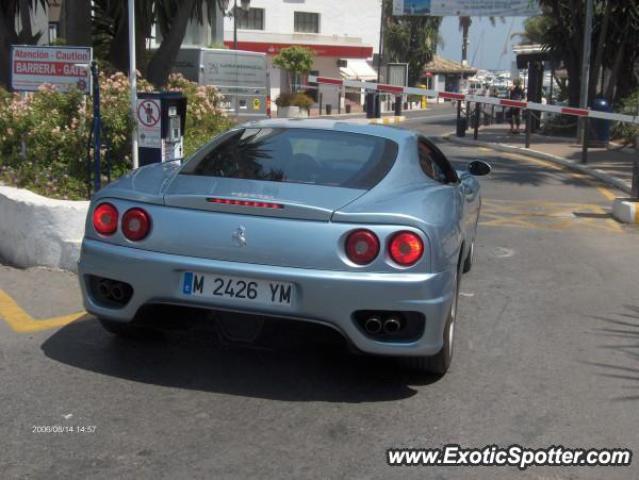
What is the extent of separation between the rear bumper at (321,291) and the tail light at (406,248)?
0.08 m

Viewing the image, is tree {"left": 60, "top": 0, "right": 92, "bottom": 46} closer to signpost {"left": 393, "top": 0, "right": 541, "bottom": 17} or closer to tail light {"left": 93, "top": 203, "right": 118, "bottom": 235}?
tail light {"left": 93, "top": 203, "right": 118, "bottom": 235}

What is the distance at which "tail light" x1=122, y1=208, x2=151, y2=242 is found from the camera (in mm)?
4367

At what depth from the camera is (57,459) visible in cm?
359

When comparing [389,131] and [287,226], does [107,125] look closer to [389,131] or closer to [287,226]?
[389,131]

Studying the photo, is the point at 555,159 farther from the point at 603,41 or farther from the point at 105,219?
the point at 105,219

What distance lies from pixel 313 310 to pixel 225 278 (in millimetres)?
462

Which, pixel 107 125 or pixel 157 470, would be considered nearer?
pixel 157 470

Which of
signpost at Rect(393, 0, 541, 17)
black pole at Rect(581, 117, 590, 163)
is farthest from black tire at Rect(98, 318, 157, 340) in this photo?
→ signpost at Rect(393, 0, 541, 17)

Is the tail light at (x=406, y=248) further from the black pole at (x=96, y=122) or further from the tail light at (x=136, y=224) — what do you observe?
the black pole at (x=96, y=122)

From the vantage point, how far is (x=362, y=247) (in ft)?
13.5

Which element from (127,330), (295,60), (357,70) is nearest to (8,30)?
(127,330)

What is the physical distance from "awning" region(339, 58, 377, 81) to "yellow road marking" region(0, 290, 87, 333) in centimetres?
5493

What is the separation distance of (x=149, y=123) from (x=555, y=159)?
42.1 ft

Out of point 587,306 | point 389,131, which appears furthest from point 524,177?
point 389,131
